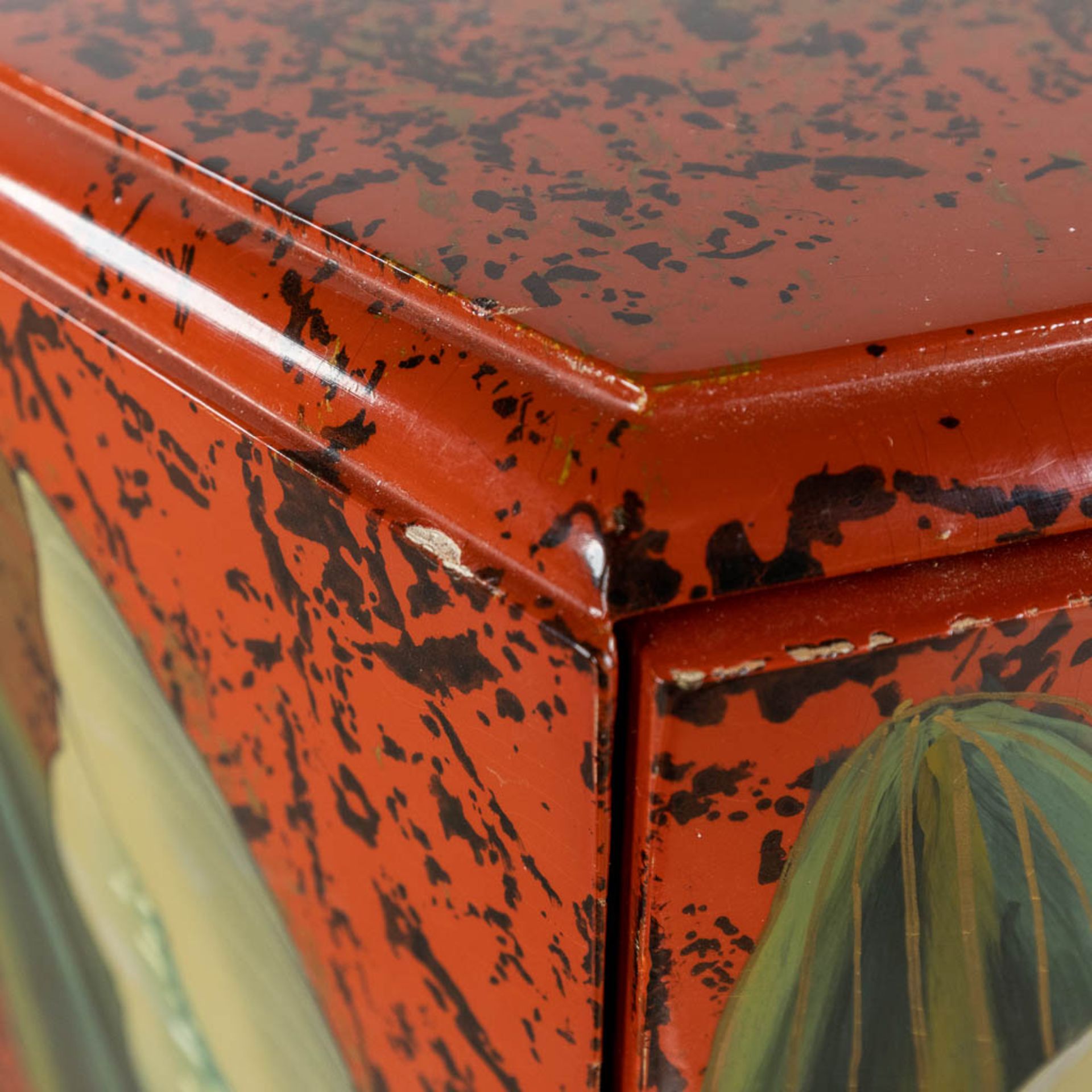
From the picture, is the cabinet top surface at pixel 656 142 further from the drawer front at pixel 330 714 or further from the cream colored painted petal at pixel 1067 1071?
the cream colored painted petal at pixel 1067 1071

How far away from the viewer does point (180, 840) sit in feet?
1.39

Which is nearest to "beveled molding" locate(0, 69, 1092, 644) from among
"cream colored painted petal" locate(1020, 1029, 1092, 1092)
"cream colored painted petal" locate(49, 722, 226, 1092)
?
"cream colored painted petal" locate(1020, 1029, 1092, 1092)

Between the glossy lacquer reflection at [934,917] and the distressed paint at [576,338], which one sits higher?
the distressed paint at [576,338]

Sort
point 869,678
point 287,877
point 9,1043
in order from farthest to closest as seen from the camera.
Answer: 1. point 9,1043
2. point 287,877
3. point 869,678

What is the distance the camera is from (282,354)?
0.29 meters

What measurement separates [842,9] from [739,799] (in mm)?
319

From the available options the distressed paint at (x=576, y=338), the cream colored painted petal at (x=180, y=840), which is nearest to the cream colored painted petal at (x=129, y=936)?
the cream colored painted petal at (x=180, y=840)

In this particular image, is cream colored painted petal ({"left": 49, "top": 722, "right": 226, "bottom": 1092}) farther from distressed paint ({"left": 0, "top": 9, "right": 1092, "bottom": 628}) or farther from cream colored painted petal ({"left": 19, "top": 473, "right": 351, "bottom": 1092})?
distressed paint ({"left": 0, "top": 9, "right": 1092, "bottom": 628})

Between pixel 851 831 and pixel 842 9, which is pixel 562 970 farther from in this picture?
pixel 842 9

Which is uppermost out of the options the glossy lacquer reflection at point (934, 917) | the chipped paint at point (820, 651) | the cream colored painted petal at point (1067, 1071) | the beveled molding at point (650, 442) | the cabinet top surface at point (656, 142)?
the cabinet top surface at point (656, 142)

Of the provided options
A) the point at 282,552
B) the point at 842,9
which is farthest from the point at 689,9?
the point at 282,552

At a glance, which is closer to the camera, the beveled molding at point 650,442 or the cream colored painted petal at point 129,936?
the beveled molding at point 650,442

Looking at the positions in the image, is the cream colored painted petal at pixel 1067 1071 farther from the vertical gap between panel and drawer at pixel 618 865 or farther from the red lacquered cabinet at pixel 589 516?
the vertical gap between panel and drawer at pixel 618 865

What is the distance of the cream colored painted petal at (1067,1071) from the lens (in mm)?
310
